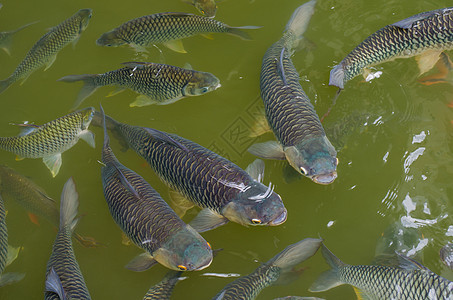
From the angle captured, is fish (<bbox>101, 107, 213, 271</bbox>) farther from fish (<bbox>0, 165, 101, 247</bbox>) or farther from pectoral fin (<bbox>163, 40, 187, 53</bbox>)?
pectoral fin (<bbox>163, 40, 187, 53</bbox>)

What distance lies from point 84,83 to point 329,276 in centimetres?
313

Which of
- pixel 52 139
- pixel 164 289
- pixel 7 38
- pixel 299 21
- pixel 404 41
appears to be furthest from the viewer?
pixel 7 38

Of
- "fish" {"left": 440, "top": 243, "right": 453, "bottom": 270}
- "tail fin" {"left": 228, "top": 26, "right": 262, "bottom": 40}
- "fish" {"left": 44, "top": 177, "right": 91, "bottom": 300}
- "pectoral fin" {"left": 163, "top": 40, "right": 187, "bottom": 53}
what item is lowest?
"fish" {"left": 440, "top": 243, "right": 453, "bottom": 270}

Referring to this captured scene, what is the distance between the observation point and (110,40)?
480 cm

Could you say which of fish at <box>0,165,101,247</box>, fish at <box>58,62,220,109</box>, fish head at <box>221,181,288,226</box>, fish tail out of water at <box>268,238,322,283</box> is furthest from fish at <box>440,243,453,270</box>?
fish at <box>0,165,101,247</box>

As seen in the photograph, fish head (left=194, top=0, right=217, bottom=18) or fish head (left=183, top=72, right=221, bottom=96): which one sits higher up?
fish head (left=194, top=0, right=217, bottom=18)

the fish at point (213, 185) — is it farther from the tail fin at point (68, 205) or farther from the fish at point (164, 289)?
the tail fin at point (68, 205)

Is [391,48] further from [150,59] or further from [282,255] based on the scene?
[150,59]

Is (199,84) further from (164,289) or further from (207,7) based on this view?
(164,289)

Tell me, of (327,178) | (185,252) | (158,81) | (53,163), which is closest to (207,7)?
(158,81)

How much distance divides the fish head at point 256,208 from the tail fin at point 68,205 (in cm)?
131

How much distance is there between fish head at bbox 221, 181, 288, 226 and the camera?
11.3ft

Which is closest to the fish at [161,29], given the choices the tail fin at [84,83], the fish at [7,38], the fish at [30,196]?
the tail fin at [84,83]

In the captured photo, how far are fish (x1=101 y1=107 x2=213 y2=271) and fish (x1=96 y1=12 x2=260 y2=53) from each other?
1.63 m
